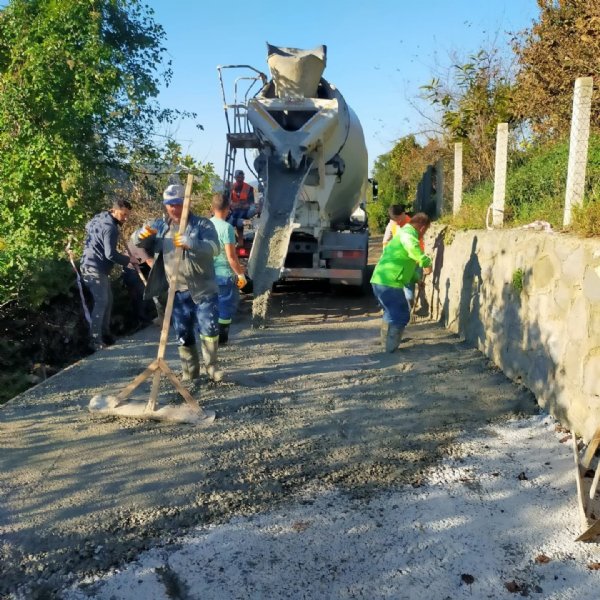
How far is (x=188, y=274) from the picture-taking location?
5.00 m

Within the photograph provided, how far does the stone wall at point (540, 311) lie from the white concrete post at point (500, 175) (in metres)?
0.29

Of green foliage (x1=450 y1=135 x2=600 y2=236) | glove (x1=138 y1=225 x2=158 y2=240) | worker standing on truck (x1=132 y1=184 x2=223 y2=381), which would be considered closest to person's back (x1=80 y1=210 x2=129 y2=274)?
worker standing on truck (x1=132 y1=184 x2=223 y2=381)

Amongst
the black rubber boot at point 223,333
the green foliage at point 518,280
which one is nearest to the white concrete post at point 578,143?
the green foliage at point 518,280

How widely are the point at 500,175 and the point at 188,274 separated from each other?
3.81 metres

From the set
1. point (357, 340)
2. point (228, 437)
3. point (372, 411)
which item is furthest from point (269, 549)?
point (357, 340)

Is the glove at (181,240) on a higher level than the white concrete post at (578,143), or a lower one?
lower

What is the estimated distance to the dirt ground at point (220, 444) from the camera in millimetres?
3051

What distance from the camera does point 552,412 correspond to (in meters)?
4.35

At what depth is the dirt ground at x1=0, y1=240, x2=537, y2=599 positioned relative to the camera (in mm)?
3051

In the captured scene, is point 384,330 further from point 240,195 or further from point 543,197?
point 240,195

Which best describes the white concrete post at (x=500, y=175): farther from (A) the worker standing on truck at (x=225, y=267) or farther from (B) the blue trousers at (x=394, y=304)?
(A) the worker standing on truck at (x=225, y=267)

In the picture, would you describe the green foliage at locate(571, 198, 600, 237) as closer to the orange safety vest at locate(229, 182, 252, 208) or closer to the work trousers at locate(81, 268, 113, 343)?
the work trousers at locate(81, 268, 113, 343)

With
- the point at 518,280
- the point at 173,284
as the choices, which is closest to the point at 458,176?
the point at 518,280

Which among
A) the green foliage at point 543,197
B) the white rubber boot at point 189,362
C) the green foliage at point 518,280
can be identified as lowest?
the white rubber boot at point 189,362
